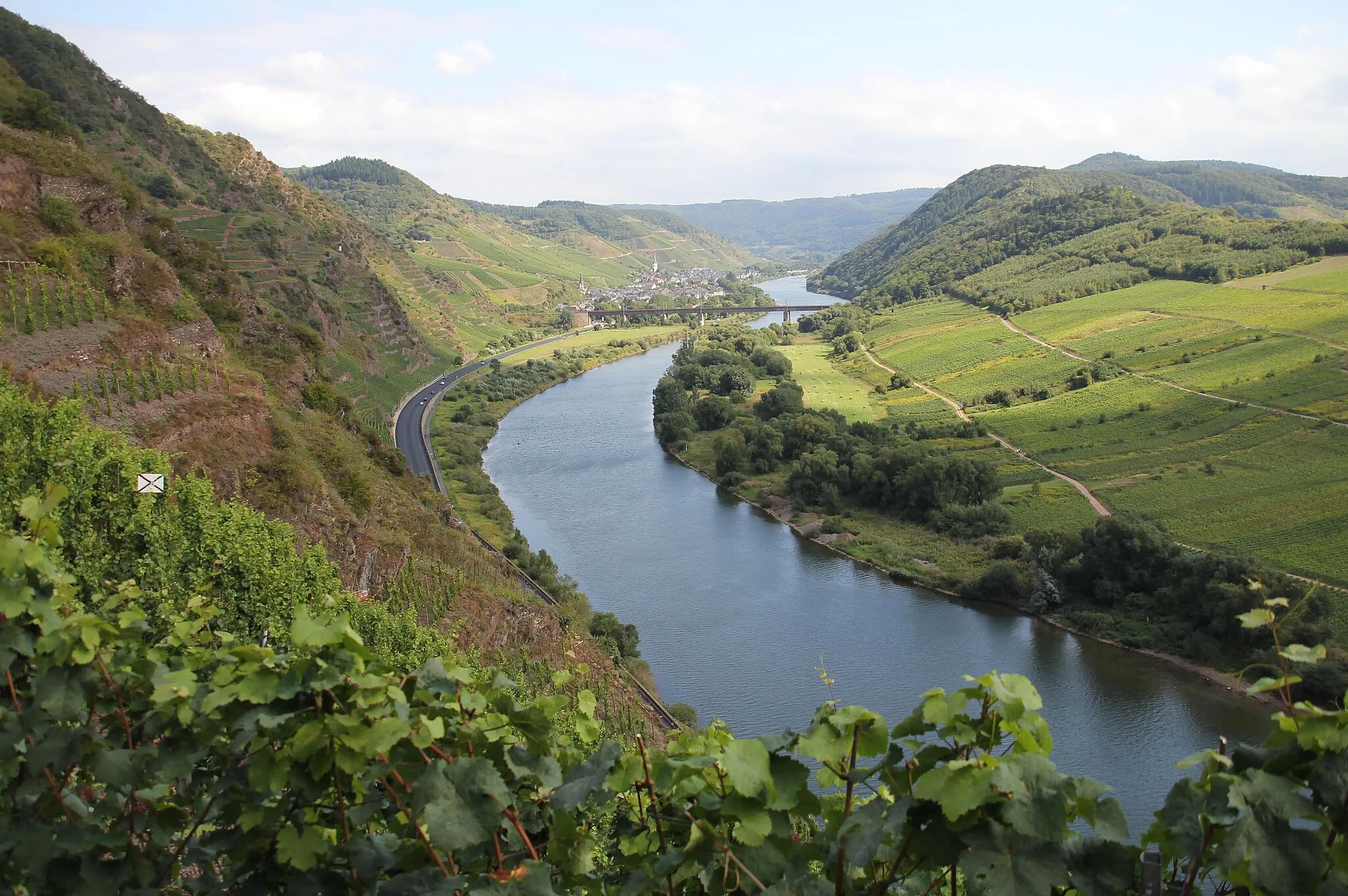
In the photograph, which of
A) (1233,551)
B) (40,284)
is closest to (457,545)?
(40,284)

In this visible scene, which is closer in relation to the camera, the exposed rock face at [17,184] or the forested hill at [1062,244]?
the exposed rock face at [17,184]

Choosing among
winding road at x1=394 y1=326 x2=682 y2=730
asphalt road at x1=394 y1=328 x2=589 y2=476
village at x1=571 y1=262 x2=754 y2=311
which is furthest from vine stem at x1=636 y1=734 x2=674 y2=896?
village at x1=571 y1=262 x2=754 y2=311

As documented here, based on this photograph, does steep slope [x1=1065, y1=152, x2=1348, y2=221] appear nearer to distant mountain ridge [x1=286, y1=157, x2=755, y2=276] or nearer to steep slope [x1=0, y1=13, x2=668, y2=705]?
distant mountain ridge [x1=286, y1=157, x2=755, y2=276]

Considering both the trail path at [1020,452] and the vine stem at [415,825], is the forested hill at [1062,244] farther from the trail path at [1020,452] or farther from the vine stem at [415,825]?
the vine stem at [415,825]

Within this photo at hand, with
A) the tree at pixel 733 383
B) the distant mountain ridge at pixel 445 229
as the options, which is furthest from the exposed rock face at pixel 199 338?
the distant mountain ridge at pixel 445 229

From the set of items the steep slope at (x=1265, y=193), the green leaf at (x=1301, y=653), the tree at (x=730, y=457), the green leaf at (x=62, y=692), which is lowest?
the tree at (x=730, y=457)

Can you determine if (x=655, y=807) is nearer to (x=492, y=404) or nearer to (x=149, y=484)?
(x=149, y=484)
